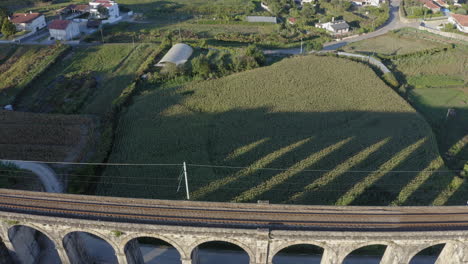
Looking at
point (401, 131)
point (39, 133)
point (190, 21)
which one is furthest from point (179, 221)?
point (190, 21)

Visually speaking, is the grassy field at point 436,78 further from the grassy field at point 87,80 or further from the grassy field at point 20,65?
the grassy field at point 20,65

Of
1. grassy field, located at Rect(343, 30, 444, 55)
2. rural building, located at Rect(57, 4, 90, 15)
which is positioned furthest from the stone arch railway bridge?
rural building, located at Rect(57, 4, 90, 15)

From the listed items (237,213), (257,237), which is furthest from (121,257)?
(257,237)

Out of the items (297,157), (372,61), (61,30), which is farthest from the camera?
(61,30)

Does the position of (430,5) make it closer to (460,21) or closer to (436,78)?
(460,21)

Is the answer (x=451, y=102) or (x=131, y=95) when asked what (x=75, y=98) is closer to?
(x=131, y=95)
